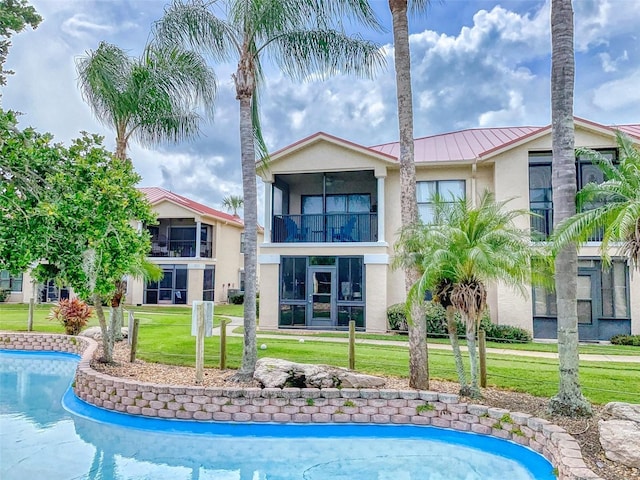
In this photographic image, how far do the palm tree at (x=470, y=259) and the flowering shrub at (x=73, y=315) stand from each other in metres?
13.2

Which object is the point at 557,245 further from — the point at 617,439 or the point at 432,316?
the point at 432,316


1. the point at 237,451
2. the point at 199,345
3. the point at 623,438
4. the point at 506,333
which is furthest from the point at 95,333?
the point at 623,438

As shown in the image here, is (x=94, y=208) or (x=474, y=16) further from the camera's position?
(x=474, y=16)

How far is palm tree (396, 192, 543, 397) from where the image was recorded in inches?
300

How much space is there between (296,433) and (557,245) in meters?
5.49

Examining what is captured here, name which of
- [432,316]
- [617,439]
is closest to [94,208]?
[617,439]

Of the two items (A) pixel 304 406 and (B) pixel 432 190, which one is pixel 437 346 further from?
(A) pixel 304 406

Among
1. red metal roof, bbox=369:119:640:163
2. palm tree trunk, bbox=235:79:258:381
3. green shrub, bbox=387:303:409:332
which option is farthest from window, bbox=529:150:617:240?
palm tree trunk, bbox=235:79:258:381

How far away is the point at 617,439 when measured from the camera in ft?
18.5

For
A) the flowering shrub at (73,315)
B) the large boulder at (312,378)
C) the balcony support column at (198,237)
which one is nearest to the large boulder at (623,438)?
the large boulder at (312,378)

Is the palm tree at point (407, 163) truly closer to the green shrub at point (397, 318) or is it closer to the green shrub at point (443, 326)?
the green shrub at point (443, 326)

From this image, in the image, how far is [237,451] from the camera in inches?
287

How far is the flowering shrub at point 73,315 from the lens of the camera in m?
15.9

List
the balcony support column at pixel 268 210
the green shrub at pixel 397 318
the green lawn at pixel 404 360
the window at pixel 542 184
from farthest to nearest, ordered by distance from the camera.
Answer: the balcony support column at pixel 268 210 < the green shrub at pixel 397 318 < the window at pixel 542 184 < the green lawn at pixel 404 360
